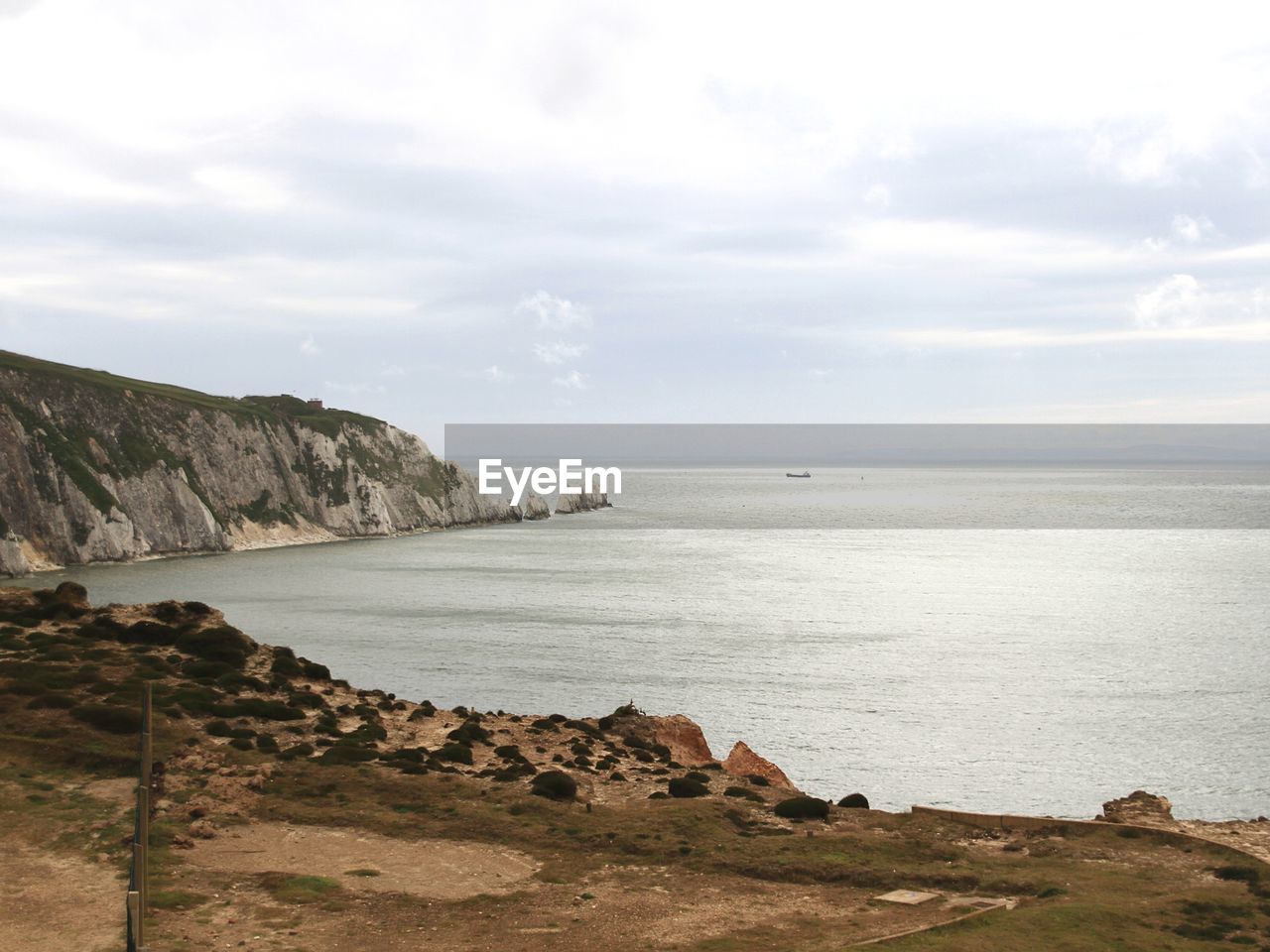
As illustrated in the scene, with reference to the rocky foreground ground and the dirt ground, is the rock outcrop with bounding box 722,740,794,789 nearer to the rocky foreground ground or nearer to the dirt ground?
the rocky foreground ground

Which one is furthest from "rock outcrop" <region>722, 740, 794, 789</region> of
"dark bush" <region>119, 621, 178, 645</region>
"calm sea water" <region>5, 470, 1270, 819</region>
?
"dark bush" <region>119, 621, 178, 645</region>

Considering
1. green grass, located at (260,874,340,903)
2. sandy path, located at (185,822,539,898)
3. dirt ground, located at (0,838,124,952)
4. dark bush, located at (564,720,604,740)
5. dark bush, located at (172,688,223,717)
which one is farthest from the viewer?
dark bush, located at (564,720,604,740)

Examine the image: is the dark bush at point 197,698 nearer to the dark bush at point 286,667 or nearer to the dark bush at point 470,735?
the dark bush at point 286,667

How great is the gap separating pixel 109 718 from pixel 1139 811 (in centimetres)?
3498

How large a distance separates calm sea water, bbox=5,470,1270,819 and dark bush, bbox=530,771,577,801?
14.4 metres

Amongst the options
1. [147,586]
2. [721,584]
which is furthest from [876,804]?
[147,586]

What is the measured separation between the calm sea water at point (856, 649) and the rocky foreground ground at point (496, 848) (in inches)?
484

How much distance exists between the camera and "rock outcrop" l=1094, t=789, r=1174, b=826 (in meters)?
34.2

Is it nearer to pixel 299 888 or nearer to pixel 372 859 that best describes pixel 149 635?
→ pixel 372 859

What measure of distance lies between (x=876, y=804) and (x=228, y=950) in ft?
94.0

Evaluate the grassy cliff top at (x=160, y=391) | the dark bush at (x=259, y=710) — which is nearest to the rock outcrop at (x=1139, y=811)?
the dark bush at (x=259, y=710)

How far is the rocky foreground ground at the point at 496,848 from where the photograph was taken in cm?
2430

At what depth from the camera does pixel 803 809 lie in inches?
1340

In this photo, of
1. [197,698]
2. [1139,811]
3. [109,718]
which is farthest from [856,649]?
[109,718]
